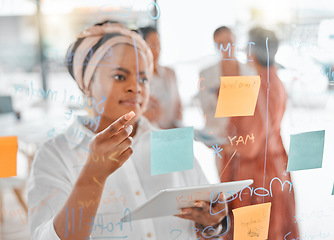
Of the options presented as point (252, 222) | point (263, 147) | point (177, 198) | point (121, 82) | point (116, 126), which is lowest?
point (252, 222)

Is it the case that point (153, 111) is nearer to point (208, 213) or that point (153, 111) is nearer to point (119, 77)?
point (119, 77)

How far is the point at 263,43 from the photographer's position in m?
1.06

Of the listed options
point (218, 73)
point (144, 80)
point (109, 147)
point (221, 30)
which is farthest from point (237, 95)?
point (109, 147)

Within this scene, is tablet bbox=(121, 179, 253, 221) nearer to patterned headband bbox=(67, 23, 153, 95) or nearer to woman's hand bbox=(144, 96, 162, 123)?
woman's hand bbox=(144, 96, 162, 123)

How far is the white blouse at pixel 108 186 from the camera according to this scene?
95 centimetres

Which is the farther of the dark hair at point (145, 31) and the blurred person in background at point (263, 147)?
the blurred person in background at point (263, 147)

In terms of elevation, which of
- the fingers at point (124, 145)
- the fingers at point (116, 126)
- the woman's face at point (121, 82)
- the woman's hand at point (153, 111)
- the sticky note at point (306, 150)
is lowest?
the sticky note at point (306, 150)

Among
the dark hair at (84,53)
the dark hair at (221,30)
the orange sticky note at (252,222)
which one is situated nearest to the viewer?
the dark hair at (84,53)

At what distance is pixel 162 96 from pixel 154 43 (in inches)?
6.2

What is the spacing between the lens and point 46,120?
931 mm

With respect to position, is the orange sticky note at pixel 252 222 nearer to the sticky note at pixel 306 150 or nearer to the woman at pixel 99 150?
the sticky note at pixel 306 150

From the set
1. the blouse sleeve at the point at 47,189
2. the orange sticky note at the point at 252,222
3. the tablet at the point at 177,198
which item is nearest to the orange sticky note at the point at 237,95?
the tablet at the point at 177,198

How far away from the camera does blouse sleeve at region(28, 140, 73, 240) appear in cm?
95

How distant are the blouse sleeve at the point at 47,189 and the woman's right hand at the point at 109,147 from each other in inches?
3.4
